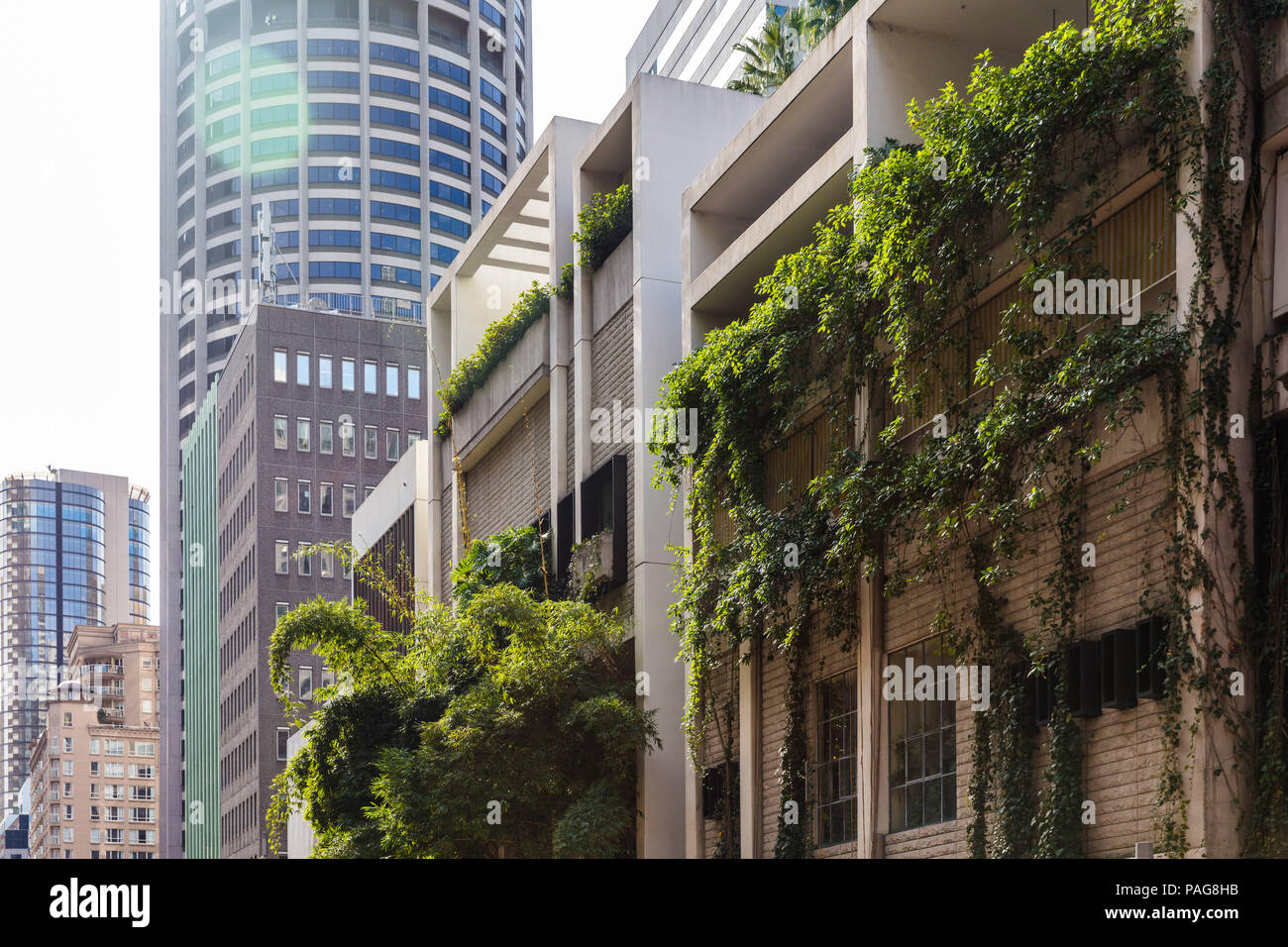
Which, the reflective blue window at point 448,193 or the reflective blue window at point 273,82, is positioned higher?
the reflective blue window at point 273,82

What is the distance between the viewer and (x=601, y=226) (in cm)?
2689

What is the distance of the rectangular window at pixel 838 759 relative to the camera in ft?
63.1

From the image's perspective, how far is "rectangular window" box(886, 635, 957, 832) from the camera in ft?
55.5

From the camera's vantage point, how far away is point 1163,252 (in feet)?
47.1

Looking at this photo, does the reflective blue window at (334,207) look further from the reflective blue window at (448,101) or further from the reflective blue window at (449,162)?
the reflective blue window at (448,101)

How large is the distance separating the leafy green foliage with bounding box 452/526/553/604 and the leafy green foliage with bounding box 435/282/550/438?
4047 mm

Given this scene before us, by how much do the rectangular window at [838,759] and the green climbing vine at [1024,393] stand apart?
336 millimetres

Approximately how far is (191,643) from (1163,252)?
108m

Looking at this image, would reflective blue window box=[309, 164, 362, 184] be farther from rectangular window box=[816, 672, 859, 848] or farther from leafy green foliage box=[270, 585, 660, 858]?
rectangular window box=[816, 672, 859, 848]

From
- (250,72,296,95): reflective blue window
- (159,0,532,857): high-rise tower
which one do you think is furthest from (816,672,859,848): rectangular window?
(250,72,296,95): reflective blue window

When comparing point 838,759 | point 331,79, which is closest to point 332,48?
point 331,79

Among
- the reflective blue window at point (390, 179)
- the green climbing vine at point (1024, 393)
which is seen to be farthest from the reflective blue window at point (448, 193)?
the green climbing vine at point (1024, 393)
